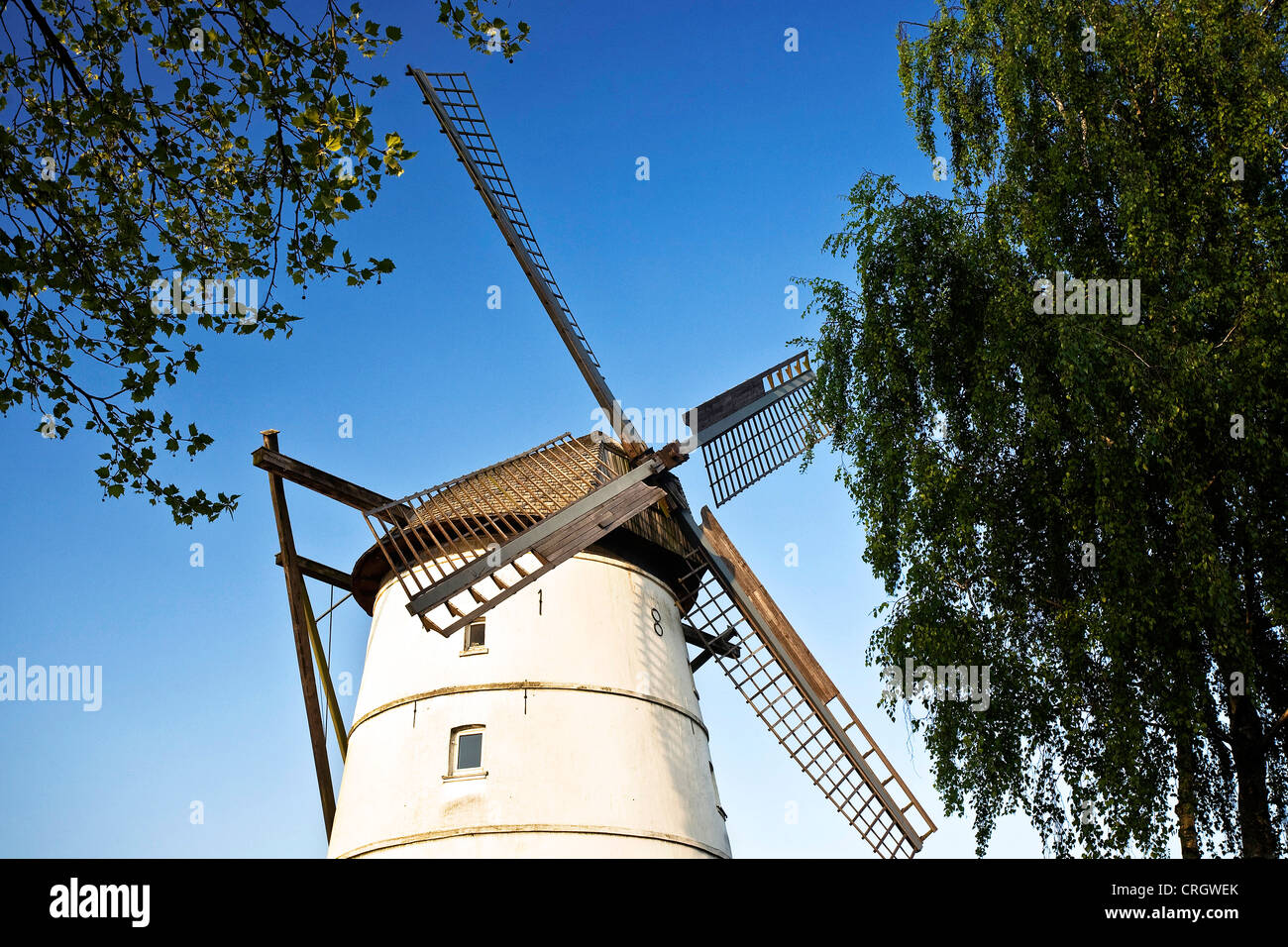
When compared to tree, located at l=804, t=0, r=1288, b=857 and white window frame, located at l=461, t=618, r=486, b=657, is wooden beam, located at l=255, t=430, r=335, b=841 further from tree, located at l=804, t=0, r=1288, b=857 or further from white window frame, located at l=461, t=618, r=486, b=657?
tree, located at l=804, t=0, r=1288, b=857

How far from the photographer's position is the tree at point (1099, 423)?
10.4 m

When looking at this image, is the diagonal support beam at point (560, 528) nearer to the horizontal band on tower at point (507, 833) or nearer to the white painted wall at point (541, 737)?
the white painted wall at point (541, 737)

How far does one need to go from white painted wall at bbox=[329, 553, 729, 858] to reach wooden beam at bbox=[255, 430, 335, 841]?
100 centimetres

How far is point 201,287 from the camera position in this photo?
7660 mm

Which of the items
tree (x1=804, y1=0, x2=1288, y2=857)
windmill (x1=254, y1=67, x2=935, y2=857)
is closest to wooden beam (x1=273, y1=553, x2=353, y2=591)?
windmill (x1=254, y1=67, x2=935, y2=857)

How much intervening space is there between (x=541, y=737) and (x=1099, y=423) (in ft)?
24.9

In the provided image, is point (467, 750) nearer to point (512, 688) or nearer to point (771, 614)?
point (512, 688)

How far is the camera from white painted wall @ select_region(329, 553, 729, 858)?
11.1 m

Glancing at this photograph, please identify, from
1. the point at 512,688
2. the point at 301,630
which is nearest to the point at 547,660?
the point at 512,688

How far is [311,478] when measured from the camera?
45.0 feet

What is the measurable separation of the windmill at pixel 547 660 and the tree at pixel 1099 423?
2.81 m
